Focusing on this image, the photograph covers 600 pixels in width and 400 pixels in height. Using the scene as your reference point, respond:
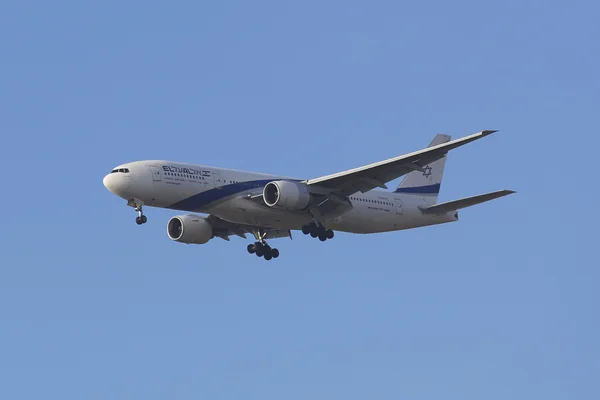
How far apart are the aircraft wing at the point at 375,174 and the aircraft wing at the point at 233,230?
586cm

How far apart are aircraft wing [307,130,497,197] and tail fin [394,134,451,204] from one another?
7.46 metres

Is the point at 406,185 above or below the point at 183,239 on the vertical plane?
above

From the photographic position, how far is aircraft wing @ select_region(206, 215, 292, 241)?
206 feet

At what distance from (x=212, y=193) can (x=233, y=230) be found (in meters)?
6.63

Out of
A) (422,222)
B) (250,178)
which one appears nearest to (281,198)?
(250,178)

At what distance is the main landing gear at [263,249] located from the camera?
2495 inches

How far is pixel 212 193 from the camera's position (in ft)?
188

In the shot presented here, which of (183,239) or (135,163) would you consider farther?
(183,239)

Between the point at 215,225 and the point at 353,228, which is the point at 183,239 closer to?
the point at 215,225

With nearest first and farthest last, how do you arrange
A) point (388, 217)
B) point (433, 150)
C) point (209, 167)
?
point (433, 150) < point (209, 167) < point (388, 217)

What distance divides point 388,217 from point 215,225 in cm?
946

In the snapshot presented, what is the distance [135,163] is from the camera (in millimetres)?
56625

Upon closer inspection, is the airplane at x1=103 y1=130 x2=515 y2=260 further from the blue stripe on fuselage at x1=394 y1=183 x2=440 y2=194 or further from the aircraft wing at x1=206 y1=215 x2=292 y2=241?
the blue stripe on fuselage at x1=394 y1=183 x2=440 y2=194

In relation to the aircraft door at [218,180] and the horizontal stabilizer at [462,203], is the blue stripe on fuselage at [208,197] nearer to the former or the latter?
the aircraft door at [218,180]
